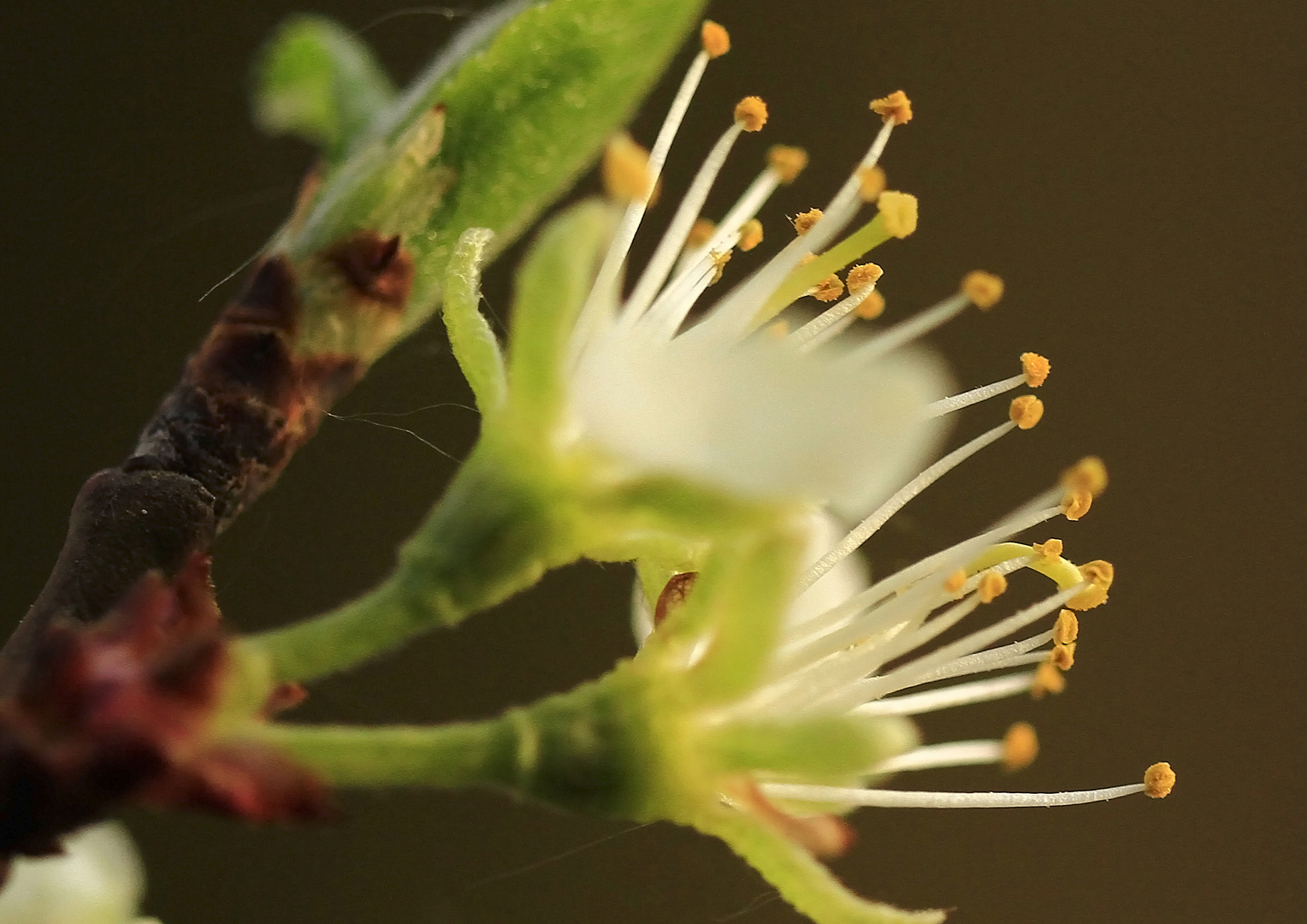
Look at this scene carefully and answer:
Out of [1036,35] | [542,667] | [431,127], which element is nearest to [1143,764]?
[542,667]

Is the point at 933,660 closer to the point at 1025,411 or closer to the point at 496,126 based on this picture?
the point at 1025,411

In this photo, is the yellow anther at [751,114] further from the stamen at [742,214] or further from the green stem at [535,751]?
the green stem at [535,751]

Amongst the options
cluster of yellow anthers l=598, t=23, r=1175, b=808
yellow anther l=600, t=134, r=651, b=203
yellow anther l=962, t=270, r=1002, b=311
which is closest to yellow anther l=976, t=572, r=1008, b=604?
cluster of yellow anthers l=598, t=23, r=1175, b=808

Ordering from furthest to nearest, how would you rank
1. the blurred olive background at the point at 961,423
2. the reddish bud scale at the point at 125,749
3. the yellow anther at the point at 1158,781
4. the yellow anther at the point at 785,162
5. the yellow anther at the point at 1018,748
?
the blurred olive background at the point at 961,423 < the yellow anther at the point at 1158,781 < the yellow anther at the point at 785,162 < the yellow anther at the point at 1018,748 < the reddish bud scale at the point at 125,749

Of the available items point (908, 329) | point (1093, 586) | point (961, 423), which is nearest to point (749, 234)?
point (908, 329)

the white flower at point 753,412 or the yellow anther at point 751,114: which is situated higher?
the yellow anther at point 751,114

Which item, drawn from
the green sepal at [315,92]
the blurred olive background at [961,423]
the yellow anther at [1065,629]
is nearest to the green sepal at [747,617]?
the yellow anther at [1065,629]

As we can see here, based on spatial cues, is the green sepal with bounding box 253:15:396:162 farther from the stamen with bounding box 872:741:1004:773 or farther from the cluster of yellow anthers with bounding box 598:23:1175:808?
the stamen with bounding box 872:741:1004:773

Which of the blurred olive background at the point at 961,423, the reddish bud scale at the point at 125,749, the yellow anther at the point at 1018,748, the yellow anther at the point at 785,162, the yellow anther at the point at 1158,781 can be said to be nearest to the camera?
the reddish bud scale at the point at 125,749
